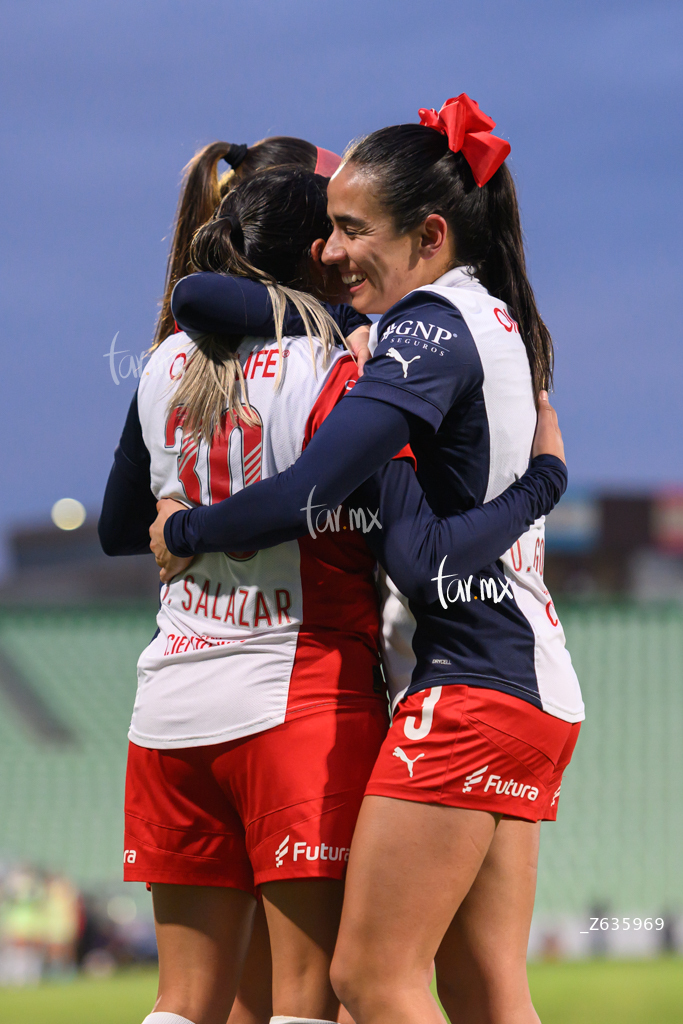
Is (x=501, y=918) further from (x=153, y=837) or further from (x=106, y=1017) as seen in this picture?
(x=106, y=1017)

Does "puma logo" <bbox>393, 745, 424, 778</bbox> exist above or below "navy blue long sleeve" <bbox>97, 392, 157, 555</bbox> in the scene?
below

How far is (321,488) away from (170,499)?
33 cm

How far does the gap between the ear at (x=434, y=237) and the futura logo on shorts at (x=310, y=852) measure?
A: 0.92 m

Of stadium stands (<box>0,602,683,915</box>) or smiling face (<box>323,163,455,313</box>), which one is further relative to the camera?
stadium stands (<box>0,602,683,915</box>)

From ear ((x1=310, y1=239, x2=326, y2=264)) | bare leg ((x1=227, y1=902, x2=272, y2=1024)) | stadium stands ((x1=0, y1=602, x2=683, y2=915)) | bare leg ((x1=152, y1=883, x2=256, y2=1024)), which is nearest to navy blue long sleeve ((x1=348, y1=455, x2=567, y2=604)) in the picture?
ear ((x1=310, y1=239, x2=326, y2=264))

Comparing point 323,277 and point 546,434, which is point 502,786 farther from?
point 323,277

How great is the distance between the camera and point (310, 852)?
1.55 meters

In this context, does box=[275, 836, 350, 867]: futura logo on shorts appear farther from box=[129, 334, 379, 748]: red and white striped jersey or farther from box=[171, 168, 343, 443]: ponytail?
box=[171, 168, 343, 443]: ponytail

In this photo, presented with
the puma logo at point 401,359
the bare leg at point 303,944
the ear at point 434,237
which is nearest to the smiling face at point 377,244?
the ear at point 434,237

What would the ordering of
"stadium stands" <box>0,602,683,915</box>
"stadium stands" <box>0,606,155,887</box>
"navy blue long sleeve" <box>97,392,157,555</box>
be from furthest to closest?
"stadium stands" <box>0,606,155,887</box>, "stadium stands" <box>0,602,683,915</box>, "navy blue long sleeve" <box>97,392,157,555</box>

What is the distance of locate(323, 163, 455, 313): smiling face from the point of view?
172 centimetres

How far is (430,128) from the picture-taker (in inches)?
69.8

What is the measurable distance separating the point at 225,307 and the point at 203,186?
492 millimetres

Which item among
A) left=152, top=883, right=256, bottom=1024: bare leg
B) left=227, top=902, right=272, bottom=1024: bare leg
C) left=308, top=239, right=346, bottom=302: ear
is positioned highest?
left=308, top=239, right=346, bottom=302: ear
